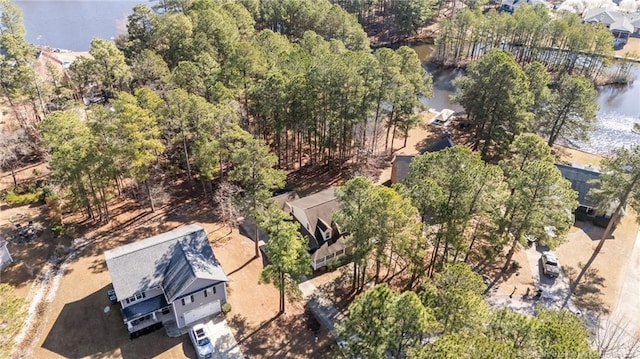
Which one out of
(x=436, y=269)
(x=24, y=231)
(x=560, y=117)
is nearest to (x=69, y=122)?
(x=24, y=231)

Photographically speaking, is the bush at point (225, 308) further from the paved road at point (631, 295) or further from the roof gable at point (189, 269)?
the paved road at point (631, 295)

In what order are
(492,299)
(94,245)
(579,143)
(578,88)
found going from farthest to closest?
1. (579,143)
2. (578,88)
3. (94,245)
4. (492,299)

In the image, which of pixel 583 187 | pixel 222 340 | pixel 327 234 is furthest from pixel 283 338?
pixel 583 187

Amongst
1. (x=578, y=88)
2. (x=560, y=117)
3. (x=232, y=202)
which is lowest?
(x=232, y=202)

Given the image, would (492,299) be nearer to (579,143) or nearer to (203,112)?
(203,112)

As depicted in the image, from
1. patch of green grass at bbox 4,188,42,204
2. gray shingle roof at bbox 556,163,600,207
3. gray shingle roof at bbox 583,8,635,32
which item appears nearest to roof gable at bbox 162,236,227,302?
patch of green grass at bbox 4,188,42,204

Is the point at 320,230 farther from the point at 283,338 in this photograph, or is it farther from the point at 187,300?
the point at 187,300
